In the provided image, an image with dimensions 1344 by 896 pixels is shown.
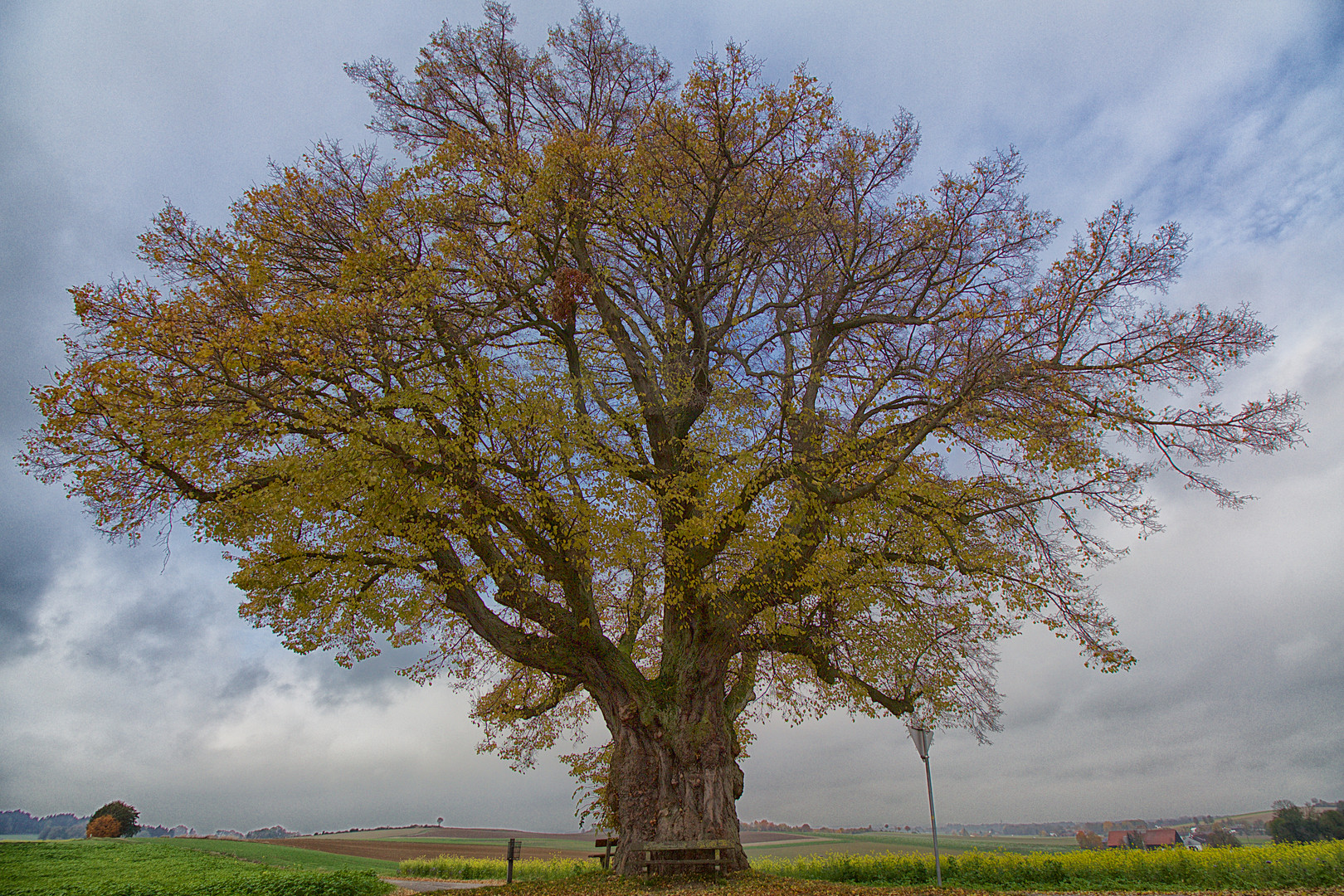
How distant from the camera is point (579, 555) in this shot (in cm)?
1109

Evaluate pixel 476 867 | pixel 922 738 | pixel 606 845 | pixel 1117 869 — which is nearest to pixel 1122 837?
pixel 1117 869

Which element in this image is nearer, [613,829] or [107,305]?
[107,305]

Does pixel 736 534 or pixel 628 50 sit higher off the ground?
pixel 628 50

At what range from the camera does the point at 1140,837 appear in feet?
51.5

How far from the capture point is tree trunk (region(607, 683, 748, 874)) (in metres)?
10.1

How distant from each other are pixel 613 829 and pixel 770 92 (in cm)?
1449

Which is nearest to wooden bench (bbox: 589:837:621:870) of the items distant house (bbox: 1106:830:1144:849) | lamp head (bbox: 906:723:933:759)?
lamp head (bbox: 906:723:933:759)

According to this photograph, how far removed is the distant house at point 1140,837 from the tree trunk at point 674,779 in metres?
10.4

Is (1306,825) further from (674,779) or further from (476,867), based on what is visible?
(476,867)

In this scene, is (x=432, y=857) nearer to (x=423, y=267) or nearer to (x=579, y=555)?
(x=579, y=555)

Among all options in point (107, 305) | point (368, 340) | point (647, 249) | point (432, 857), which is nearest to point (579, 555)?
point (368, 340)

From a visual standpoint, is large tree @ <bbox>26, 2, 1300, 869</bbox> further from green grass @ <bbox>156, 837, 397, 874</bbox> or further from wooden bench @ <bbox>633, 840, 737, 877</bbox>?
green grass @ <bbox>156, 837, 397, 874</bbox>

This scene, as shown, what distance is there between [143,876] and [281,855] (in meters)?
12.3

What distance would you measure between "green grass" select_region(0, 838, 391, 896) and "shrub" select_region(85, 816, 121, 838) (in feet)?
13.7
